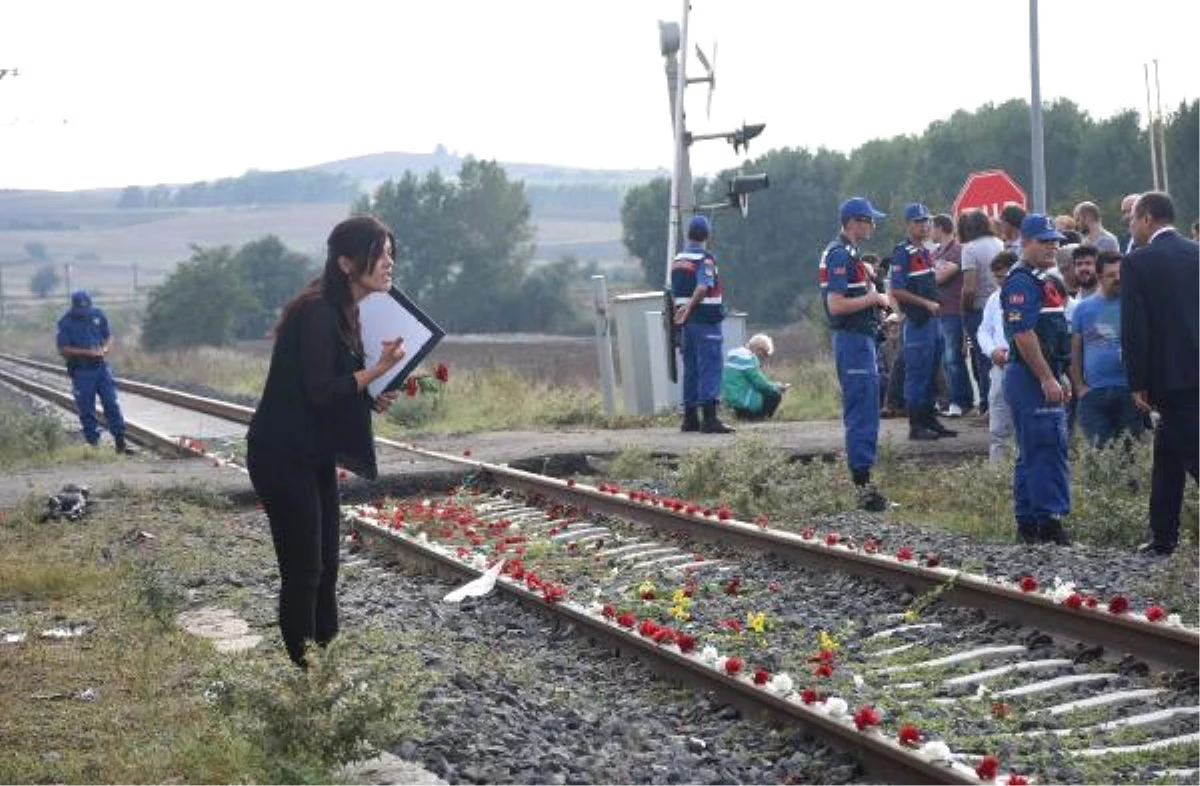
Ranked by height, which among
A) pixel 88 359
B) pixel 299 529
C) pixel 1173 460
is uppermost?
pixel 299 529

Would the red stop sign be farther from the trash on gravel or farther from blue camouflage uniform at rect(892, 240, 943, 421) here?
the trash on gravel

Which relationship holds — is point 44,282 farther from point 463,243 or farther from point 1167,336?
point 1167,336

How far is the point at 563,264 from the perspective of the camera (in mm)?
98000

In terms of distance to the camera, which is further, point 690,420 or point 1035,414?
point 690,420

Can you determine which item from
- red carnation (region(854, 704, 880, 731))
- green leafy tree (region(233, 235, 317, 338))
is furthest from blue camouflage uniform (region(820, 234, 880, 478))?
green leafy tree (region(233, 235, 317, 338))

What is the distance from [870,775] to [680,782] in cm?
63

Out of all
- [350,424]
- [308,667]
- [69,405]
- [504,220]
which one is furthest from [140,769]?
[504,220]

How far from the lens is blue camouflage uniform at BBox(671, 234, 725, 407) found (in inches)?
782

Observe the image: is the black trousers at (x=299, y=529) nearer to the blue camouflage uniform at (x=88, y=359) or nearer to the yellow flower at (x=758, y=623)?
the yellow flower at (x=758, y=623)

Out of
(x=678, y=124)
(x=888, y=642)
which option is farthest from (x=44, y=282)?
Answer: (x=888, y=642)

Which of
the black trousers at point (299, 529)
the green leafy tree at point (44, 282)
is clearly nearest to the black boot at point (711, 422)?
the black trousers at point (299, 529)

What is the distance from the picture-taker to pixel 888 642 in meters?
9.25

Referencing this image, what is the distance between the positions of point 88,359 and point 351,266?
16522 millimetres

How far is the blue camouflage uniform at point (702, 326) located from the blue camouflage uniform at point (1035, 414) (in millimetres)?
7852
